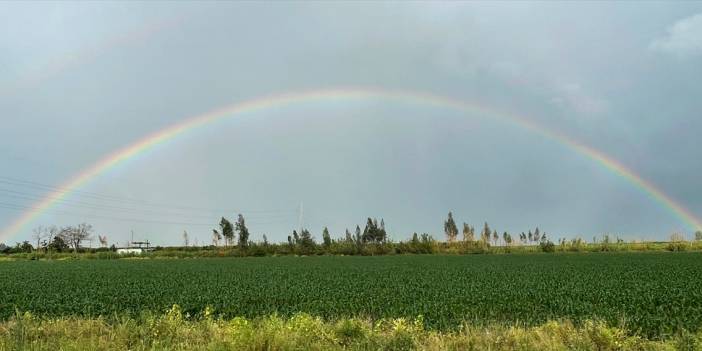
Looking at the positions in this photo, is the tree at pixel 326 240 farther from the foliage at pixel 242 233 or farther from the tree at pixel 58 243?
the tree at pixel 58 243

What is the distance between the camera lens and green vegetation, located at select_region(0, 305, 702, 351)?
10.1 meters

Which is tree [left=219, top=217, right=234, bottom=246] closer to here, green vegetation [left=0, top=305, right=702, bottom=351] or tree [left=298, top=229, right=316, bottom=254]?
tree [left=298, top=229, right=316, bottom=254]

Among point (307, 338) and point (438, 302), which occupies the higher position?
point (307, 338)

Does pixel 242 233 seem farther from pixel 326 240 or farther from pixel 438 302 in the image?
pixel 438 302

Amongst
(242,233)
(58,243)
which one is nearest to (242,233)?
(242,233)

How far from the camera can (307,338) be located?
10719 mm

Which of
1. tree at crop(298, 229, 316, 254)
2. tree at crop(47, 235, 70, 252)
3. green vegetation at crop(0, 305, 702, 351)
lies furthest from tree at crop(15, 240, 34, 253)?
green vegetation at crop(0, 305, 702, 351)

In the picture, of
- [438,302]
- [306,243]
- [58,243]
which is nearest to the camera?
[438,302]

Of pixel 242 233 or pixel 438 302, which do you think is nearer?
pixel 438 302

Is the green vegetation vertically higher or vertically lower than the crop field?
higher

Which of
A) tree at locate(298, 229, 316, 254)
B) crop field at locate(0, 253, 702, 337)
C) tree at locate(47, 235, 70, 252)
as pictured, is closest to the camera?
crop field at locate(0, 253, 702, 337)

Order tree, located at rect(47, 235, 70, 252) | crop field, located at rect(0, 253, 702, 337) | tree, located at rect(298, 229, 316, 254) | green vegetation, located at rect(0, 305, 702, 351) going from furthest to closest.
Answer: tree, located at rect(47, 235, 70, 252), tree, located at rect(298, 229, 316, 254), crop field, located at rect(0, 253, 702, 337), green vegetation, located at rect(0, 305, 702, 351)

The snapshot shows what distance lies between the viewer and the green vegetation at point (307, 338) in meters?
10.1

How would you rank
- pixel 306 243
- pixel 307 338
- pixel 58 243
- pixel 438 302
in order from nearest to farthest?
pixel 307 338 < pixel 438 302 < pixel 306 243 < pixel 58 243
